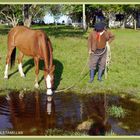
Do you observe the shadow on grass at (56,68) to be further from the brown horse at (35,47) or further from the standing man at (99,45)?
the standing man at (99,45)

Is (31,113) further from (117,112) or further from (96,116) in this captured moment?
(117,112)

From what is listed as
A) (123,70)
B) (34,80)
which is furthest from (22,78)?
(123,70)

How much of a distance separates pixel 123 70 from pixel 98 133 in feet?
25.7

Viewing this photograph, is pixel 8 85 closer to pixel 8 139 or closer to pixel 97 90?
pixel 97 90

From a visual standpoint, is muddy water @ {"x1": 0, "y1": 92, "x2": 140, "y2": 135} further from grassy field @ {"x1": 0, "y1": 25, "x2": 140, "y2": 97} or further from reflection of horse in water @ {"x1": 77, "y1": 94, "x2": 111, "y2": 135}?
grassy field @ {"x1": 0, "y1": 25, "x2": 140, "y2": 97}

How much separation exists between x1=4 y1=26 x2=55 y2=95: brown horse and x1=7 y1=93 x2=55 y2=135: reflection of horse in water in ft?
2.28

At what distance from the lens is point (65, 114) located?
9.84 m

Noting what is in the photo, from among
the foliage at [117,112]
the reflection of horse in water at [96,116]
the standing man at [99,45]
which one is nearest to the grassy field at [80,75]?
the standing man at [99,45]

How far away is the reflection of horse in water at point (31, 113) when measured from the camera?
867cm

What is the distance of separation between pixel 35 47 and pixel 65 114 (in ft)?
12.3

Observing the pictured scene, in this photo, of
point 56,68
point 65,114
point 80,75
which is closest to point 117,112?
point 65,114

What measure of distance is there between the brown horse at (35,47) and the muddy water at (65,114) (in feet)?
2.48

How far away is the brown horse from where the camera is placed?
11.6 meters

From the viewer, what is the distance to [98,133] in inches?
327
